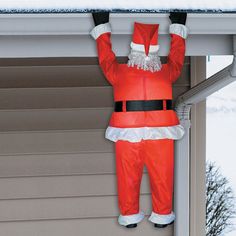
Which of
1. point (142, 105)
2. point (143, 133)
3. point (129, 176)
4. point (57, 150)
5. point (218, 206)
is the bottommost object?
point (218, 206)

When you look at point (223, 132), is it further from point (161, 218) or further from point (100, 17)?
point (100, 17)

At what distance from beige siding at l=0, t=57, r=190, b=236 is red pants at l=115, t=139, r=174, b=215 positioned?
46.3 inches

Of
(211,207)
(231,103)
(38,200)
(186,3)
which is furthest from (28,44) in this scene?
(231,103)

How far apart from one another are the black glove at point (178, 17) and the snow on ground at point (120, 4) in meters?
0.03

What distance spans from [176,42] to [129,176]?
0.57 meters

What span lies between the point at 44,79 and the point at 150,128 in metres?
1.43

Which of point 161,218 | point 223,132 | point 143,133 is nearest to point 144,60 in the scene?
point 143,133

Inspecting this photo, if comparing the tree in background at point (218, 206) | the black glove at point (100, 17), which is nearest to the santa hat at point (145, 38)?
the black glove at point (100, 17)

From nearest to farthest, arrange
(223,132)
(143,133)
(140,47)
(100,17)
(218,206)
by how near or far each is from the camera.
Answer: (100,17), (140,47), (143,133), (218,206), (223,132)

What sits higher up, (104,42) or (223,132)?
(104,42)

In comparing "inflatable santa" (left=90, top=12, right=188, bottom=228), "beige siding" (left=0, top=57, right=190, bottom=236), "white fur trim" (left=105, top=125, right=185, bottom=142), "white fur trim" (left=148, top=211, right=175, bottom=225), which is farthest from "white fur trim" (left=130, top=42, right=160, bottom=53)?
"beige siding" (left=0, top=57, right=190, bottom=236)

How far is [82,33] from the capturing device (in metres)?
1.69

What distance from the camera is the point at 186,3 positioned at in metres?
1.71

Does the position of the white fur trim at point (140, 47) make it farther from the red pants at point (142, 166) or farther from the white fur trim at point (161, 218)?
the white fur trim at point (161, 218)
